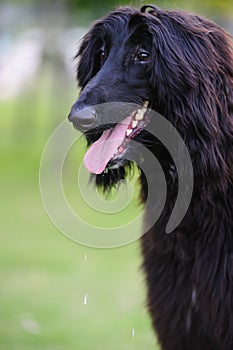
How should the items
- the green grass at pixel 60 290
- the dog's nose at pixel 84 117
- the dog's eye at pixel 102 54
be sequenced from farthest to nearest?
the green grass at pixel 60 290, the dog's eye at pixel 102 54, the dog's nose at pixel 84 117

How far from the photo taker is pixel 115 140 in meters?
3.86

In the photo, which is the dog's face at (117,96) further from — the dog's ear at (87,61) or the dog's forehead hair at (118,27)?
the dog's ear at (87,61)

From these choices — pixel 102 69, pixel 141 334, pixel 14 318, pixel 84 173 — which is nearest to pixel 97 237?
pixel 84 173

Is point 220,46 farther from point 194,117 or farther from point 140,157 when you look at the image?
point 140,157

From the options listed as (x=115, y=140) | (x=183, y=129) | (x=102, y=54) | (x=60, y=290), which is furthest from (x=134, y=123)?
(x=60, y=290)

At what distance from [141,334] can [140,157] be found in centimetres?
234

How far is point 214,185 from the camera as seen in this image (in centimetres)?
387

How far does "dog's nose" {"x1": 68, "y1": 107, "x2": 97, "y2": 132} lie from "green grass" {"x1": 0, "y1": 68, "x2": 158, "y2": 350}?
45.0 inches

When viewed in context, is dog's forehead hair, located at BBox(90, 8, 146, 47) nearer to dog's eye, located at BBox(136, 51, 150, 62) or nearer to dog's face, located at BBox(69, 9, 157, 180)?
dog's face, located at BBox(69, 9, 157, 180)

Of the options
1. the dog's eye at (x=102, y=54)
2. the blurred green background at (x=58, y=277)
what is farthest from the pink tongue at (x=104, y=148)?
the blurred green background at (x=58, y=277)

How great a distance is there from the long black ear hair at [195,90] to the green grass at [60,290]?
1.01 metres

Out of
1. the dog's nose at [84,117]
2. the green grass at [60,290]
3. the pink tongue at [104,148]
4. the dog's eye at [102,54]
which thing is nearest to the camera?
the dog's nose at [84,117]

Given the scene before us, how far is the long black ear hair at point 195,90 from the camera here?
12.4ft

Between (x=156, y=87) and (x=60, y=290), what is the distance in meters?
3.99
